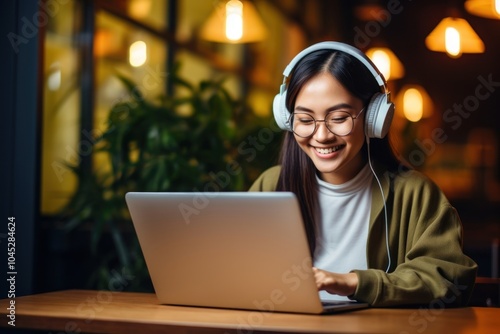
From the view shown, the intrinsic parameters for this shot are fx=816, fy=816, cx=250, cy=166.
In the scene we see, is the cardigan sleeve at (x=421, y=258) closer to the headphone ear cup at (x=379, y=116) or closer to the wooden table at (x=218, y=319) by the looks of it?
the wooden table at (x=218, y=319)

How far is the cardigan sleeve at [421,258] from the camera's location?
1.75 m

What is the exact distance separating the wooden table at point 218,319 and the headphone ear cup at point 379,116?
45 centimetres

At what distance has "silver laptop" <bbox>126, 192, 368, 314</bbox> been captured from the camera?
5.06ft

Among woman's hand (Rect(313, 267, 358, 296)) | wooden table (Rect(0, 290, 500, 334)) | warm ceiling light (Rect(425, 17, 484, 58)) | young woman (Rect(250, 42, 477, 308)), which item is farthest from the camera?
warm ceiling light (Rect(425, 17, 484, 58))

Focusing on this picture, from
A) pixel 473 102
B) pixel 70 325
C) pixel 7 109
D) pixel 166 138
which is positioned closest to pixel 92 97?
pixel 166 138

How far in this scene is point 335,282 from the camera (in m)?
1.67

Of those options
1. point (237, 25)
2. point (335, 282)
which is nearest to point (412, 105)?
point (237, 25)

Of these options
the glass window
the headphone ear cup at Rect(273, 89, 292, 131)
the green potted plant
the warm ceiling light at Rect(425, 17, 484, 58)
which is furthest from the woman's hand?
the warm ceiling light at Rect(425, 17, 484, 58)

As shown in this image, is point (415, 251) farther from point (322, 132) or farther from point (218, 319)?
point (218, 319)

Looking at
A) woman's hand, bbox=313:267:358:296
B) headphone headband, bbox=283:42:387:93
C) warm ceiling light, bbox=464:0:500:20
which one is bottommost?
woman's hand, bbox=313:267:358:296

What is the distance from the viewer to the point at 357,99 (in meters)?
2.00

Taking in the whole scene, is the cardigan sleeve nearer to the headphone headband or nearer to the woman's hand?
the woman's hand

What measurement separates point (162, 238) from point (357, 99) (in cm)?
62

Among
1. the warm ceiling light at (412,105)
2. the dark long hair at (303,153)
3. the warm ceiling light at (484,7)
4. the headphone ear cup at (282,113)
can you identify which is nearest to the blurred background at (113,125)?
the warm ceiling light at (484,7)
